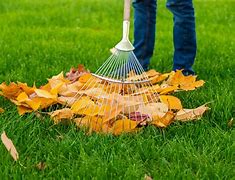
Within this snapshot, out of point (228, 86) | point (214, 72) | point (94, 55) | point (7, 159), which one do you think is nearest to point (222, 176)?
point (7, 159)

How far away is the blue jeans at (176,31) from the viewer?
3732 millimetres

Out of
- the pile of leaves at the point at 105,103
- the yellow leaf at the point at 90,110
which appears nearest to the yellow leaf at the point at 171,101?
the pile of leaves at the point at 105,103

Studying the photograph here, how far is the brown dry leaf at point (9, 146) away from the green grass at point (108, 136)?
22 millimetres

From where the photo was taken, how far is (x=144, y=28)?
13.2 feet

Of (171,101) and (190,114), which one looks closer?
(190,114)

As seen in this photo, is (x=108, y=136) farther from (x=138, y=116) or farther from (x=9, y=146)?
(x=9, y=146)

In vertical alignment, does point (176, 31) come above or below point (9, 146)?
above

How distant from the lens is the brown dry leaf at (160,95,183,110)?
2967mm

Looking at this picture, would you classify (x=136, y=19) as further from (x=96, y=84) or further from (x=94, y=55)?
(x=96, y=84)

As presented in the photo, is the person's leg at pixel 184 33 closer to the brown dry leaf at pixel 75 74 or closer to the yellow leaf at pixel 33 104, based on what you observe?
the brown dry leaf at pixel 75 74

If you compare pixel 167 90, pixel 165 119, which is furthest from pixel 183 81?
pixel 165 119

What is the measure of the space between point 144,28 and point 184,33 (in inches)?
14.3

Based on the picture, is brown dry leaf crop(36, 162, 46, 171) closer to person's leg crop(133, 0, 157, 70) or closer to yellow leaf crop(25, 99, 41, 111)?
yellow leaf crop(25, 99, 41, 111)

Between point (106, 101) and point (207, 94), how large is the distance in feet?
2.33
